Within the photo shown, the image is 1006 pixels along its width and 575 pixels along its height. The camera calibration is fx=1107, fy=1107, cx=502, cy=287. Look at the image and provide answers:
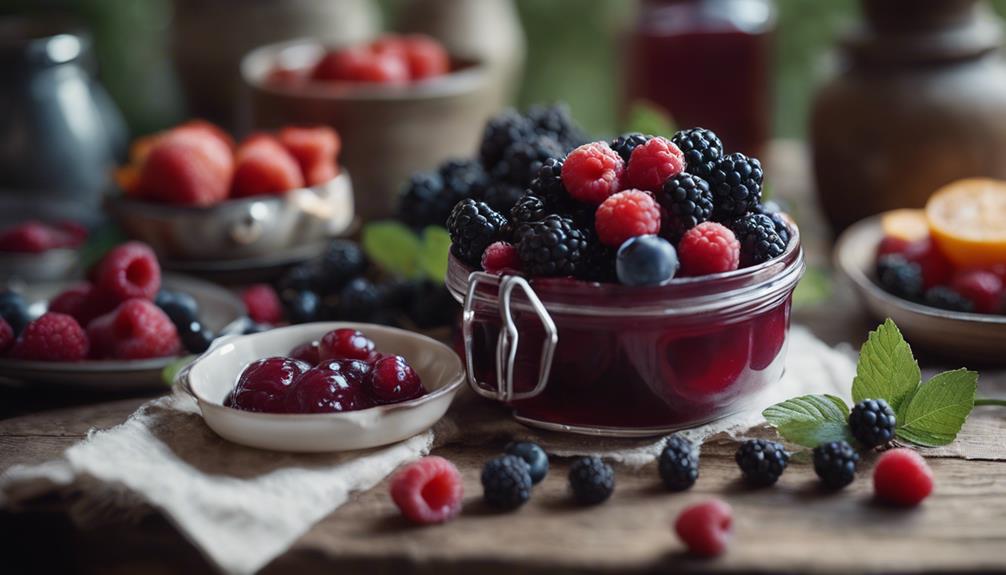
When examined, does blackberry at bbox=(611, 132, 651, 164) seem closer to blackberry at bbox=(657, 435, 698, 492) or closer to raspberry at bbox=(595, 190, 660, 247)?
raspberry at bbox=(595, 190, 660, 247)

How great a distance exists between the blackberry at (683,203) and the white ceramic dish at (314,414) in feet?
1.04

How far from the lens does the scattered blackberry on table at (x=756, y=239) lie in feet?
4.39

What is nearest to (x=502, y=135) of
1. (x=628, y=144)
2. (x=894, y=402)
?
(x=628, y=144)

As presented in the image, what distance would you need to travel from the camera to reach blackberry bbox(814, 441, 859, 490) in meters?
1.25

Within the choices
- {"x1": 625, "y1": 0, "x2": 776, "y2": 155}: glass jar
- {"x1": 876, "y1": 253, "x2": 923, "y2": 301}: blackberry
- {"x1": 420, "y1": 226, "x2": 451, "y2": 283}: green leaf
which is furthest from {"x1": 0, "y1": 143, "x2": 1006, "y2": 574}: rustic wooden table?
{"x1": 625, "y1": 0, "x2": 776, "y2": 155}: glass jar

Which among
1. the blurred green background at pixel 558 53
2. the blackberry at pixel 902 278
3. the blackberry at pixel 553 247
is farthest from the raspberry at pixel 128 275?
the blurred green background at pixel 558 53

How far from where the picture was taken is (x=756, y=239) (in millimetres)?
1340

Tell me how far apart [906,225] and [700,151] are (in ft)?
2.55

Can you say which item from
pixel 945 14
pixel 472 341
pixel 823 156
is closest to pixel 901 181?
pixel 823 156

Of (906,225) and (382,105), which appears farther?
(382,105)

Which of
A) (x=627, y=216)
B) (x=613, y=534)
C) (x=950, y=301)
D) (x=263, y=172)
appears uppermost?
(x=627, y=216)

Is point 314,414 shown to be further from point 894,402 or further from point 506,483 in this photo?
point 894,402

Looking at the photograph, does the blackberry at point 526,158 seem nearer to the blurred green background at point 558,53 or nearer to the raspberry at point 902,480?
the raspberry at point 902,480

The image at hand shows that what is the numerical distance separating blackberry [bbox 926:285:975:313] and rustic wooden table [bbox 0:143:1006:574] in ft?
1.27
